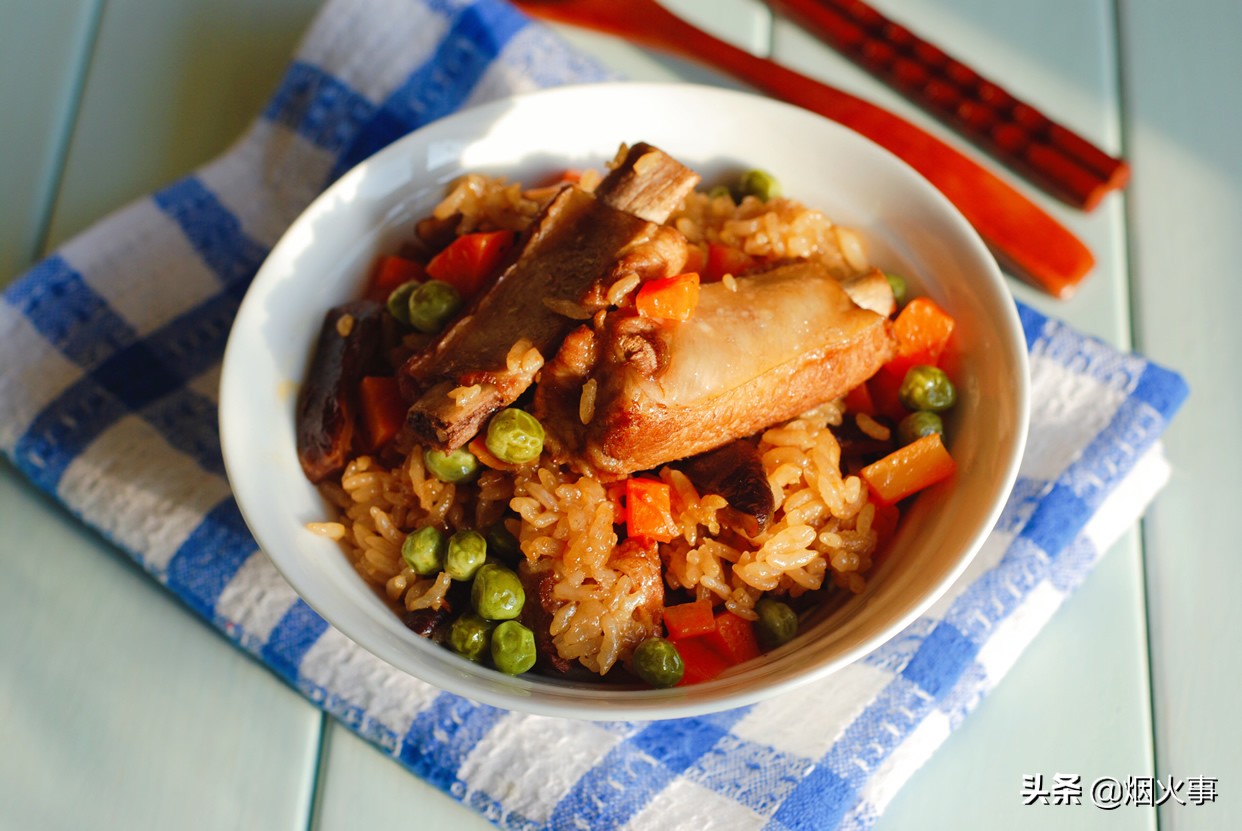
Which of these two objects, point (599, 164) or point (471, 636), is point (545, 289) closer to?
point (599, 164)

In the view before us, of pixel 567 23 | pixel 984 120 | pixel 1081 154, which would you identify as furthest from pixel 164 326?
pixel 1081 154

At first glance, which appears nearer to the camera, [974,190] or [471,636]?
[471,636]

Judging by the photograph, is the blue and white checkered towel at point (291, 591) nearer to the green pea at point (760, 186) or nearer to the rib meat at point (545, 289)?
the rib meat at point (545, 289)

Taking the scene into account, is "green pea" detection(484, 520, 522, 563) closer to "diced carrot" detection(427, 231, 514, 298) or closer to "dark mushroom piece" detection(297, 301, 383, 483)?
"dark mushroom piece" detection(297, 301, 383, 483)

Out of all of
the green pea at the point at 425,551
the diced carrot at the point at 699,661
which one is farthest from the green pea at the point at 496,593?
the diced carrot at the point at 699,661

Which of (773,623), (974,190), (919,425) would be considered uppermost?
(974,190)

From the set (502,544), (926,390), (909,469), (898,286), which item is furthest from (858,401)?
(502,544)
